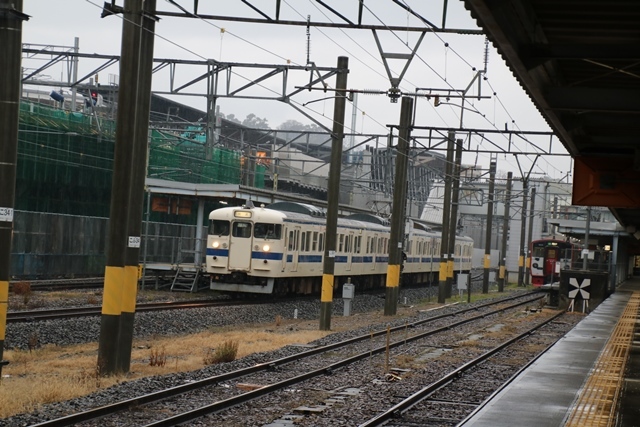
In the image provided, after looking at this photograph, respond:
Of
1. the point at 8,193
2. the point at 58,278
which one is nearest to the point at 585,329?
the point at 8,193

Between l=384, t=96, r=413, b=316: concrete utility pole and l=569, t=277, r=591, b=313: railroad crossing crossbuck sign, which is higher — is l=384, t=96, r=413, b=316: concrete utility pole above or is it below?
above

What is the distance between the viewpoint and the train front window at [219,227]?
30.7m

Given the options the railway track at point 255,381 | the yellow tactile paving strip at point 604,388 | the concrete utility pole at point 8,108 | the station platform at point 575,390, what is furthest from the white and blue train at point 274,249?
the concrete utility pole at point 8,108

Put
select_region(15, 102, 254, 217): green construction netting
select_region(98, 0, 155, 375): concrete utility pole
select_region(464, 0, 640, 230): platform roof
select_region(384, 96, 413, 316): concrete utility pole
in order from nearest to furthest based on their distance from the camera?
select_region(464, 0, 640, 230): platform roof → select_region(98, 0, 155, 375): concrete utility pole → select_region(384, 96, 413, 316): concrete utility pole → select_region(15, 102, 254, 217): green construction netting

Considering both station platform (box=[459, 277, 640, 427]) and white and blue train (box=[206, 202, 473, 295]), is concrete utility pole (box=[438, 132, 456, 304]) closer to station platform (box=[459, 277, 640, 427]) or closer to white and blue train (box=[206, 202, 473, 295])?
white and blue train (box=[206, 202, 473, 295])

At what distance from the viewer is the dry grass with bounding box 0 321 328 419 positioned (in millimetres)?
11845

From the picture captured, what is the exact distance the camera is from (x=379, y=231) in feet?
132

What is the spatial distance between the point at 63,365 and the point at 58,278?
1784 centimetres

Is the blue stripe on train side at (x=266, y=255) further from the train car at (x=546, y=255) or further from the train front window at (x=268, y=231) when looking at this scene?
the train car at (x=546, y=255)

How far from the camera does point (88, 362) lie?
51.2 feet

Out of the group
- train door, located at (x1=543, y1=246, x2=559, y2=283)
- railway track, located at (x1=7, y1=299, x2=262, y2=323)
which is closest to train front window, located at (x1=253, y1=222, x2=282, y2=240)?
railway track, located at (x1=7, y1=299, x2=262, y2=323)

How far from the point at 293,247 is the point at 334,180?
8500mm

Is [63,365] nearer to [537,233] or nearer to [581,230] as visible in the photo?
[581,230]

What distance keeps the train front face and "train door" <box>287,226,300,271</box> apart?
2.47 feet
